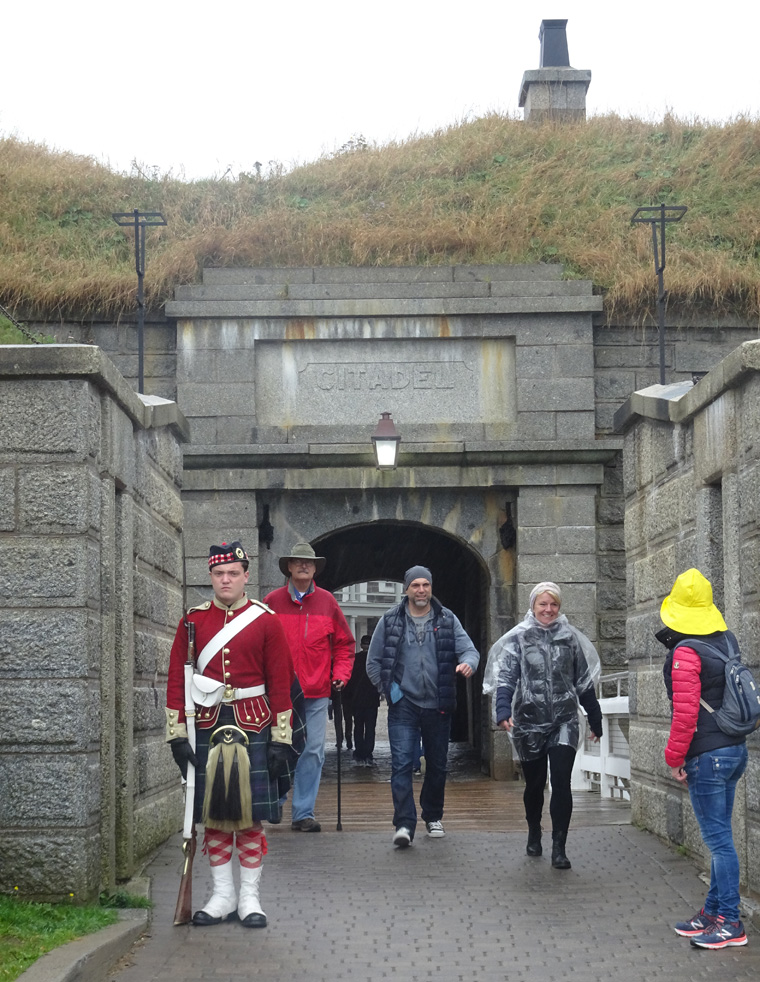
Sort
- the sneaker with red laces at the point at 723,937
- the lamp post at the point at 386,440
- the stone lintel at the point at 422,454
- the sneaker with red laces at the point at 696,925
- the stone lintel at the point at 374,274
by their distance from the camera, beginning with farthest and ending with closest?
the stone lintel at the point at 374,274 → the stone lintel at the point at 422,454 → the lamp post at the point at 386,440 → the sneaker with red laces at the point at 696,925 → the sneaker with red laces at the point at 723,937

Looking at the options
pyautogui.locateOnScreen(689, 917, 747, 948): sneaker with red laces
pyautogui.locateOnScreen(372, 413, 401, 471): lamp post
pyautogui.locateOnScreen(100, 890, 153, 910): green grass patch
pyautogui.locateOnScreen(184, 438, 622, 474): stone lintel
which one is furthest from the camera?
pyautogui.locateOnScreen(184, 438, 622, 474): stone lintel

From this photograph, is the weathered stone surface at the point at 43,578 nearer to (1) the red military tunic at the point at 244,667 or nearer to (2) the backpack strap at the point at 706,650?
(1) the red military tunic at the point at 244,667

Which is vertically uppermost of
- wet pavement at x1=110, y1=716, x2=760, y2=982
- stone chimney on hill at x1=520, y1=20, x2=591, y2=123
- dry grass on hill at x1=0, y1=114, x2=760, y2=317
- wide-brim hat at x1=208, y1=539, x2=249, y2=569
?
stone chimney on hill at x1=520, y1=20, x2=591, y2=123

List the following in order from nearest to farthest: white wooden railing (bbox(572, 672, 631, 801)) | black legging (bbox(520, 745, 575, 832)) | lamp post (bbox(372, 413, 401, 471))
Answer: black legging (bbox(520, 745, 575, 832)), white wooden railing (bbox(572, 672, 631, 801)), lamp post (bbox(372, 413, 401, 471))

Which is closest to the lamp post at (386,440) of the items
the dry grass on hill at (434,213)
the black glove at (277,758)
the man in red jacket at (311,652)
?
the dry grass on hill at (434,213)

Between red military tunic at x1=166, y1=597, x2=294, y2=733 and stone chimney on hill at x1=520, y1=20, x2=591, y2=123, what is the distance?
Answer: 13968 mm

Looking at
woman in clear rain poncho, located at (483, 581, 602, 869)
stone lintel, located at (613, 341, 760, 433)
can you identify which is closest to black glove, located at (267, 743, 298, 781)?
woman in clear rain poncho, located at (483, 581, 602, 869)

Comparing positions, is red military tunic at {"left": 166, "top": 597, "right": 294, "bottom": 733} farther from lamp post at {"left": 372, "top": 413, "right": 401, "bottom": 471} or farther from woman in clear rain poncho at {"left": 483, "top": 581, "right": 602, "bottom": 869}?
lamp post at {"left": 372, "top": 413, "right": 401, "bottom": 471}

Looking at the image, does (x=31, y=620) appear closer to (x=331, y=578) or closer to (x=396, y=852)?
(x=396, y=852)

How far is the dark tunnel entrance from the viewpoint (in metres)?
17.5

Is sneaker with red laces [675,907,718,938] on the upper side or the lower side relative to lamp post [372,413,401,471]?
lower

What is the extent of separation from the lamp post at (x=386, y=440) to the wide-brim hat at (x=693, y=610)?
6.73 metres

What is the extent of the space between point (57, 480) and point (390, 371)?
8026 mm

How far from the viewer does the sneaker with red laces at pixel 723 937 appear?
19.5ft
